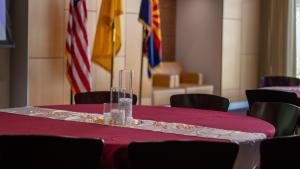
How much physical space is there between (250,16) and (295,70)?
1265 mm

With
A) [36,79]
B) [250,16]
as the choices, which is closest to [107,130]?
[36,79]

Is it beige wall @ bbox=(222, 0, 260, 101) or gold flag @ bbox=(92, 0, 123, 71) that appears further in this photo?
beige wall @ bbox=(222, 0, 260, 101)

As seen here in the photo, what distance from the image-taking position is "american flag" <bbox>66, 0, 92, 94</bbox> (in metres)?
6.66

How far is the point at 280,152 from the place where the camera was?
2.64 m

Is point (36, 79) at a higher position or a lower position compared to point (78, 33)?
lower

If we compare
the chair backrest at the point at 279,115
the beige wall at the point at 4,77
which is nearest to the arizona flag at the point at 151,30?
the beige wall at the point at 4,77

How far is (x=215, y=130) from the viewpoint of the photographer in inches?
128

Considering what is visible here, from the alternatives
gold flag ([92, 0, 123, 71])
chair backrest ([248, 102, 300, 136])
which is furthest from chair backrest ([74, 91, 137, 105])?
gold flag ([92, 0, 123, 71])

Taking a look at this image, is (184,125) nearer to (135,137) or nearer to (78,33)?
(135,137)

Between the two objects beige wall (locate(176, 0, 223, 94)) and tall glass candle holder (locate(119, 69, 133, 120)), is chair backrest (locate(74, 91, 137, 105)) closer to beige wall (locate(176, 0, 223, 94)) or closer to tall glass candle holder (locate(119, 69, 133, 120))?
tall glass candle holder (locate(119, 69, 133, 120))

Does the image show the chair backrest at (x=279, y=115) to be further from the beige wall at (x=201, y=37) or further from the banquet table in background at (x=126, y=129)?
the beige wall at (x=201, y=37)

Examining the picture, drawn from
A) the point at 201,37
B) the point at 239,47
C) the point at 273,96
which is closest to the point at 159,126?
the point at 273,96

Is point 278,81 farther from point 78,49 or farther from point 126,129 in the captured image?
point 126,129

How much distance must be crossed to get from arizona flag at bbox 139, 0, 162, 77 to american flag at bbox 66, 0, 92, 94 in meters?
0.98
